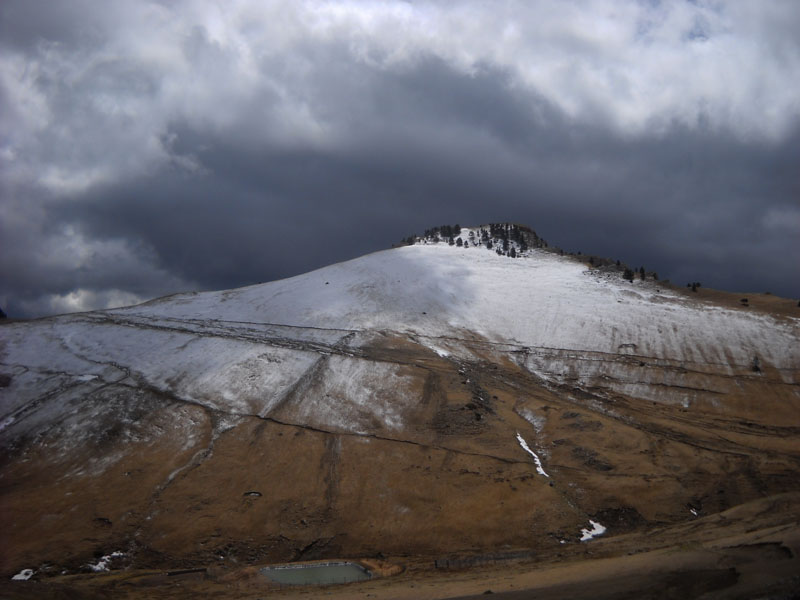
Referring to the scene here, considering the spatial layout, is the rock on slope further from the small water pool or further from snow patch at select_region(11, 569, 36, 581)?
the small water pool

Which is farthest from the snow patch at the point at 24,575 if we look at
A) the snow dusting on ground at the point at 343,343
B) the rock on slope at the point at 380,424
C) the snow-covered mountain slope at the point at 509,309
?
the snow-covered mountain slope at the point at 509,309

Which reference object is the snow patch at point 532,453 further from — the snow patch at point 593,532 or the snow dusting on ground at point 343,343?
the snow patch at point 593,532

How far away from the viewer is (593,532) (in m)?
24.4

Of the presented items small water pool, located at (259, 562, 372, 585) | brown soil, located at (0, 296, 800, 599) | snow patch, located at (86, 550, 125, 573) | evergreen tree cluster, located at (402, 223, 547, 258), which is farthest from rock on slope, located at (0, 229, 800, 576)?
evergreen tree cluster, located at (402, 223, 547, 258)

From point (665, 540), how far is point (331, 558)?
1308cm

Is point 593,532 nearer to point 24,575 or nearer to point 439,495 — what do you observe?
point 439,495

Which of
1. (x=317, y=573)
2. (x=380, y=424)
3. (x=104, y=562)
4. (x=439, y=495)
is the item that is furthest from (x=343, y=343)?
(x=104, y=562)

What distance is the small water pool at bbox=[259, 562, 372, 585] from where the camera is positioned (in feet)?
71.1

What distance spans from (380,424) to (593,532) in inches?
542

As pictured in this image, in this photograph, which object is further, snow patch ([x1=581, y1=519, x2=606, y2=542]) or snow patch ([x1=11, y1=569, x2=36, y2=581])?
snow patch ([x1=581, y1=519, x2=606, y2=542])

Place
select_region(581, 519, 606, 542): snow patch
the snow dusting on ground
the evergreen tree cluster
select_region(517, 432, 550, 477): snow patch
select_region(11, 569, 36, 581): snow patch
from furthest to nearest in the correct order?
the evergreen tree cluster → the snow dusting on ground → select_region(517, 432, 550, 477): snow patch → select_region(581, 519, 606, 542): snow patch → select_region(11, 569, 36, 581): snow patch

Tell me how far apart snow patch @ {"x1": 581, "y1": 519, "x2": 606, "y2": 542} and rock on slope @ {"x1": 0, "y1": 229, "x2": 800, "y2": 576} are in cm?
37

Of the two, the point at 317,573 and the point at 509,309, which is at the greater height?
the point at 509,309

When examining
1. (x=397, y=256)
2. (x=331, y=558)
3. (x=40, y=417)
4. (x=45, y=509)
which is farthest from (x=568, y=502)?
(x=397, y=256)
